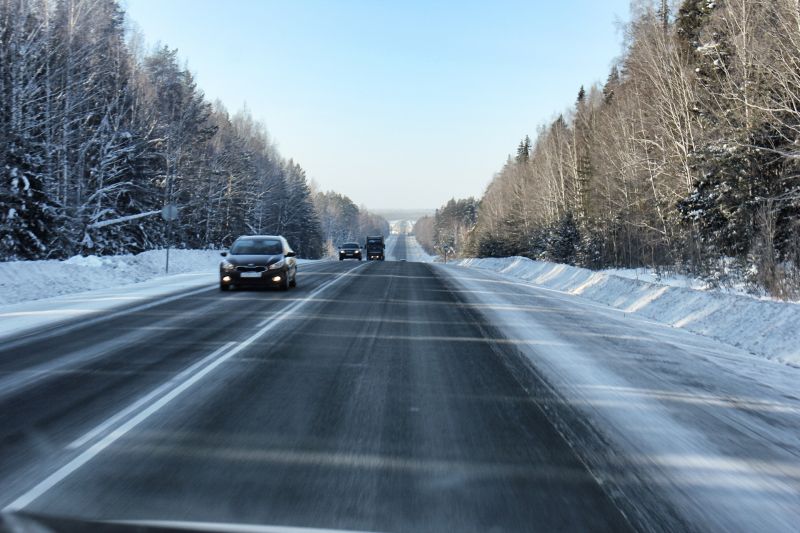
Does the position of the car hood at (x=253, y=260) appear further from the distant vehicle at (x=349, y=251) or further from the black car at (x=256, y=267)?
the distant vehicle at (x=349, y=251)

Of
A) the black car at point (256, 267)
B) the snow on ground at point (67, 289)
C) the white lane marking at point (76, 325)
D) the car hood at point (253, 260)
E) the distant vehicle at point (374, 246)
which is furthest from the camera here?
the distant vehicle at point (374, 246)

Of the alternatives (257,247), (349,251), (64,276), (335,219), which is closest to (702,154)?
(257,247)

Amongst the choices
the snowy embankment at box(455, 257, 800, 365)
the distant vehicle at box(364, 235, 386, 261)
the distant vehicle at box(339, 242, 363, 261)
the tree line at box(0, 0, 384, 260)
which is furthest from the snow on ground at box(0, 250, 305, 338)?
the distant vehicle at box(364, 235, 386, 261)

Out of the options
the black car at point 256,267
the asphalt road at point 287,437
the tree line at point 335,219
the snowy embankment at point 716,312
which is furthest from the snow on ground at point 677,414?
the tree line at point 335,219

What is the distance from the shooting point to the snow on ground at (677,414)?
333 centimetres

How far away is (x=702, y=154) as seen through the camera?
720 inches

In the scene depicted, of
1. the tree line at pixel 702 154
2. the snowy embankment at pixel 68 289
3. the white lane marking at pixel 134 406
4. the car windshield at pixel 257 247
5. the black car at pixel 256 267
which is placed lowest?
the white lane marking at pixel 134 406

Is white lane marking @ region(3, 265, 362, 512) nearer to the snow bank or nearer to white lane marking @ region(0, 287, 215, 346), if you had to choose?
white lane marking @ region(0, 287, 215, 346)

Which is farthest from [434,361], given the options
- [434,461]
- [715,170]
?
[715,170]

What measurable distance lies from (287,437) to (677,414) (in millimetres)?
3529

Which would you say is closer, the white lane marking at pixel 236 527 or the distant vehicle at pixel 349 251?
the white lane marking at pixel 236 527

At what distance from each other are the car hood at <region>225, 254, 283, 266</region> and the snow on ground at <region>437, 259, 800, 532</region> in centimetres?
767

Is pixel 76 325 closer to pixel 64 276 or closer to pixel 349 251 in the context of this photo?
pixel 64 276

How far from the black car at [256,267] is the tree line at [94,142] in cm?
1048
